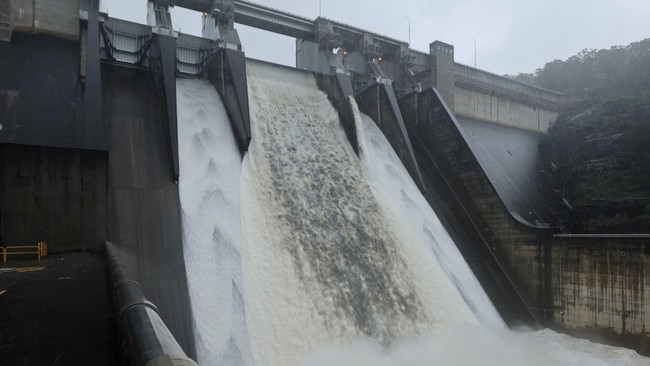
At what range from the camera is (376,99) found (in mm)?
17812

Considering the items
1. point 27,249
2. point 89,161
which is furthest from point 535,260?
point 27,249

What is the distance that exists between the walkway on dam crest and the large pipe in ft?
0.64

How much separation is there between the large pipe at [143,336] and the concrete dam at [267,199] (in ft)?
13.1

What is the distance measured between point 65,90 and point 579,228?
59.9ft

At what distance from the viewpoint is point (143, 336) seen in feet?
10.1

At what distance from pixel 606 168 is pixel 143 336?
2220cm

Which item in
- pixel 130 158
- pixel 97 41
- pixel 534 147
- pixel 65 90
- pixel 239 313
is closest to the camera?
pixel 239 313

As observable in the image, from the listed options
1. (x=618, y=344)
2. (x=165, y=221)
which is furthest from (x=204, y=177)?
(x=618, y=344)

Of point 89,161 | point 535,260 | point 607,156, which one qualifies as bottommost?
point 535,260

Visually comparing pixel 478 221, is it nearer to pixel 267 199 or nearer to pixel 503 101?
pixel 267 199

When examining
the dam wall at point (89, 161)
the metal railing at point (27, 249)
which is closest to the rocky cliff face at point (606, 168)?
the dam wall at point (89, 161)

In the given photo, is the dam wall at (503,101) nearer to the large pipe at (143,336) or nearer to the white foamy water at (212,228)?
the white foamy water at (212,228)

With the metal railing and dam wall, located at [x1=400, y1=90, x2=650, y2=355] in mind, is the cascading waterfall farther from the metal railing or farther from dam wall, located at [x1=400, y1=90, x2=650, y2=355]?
the metal railing

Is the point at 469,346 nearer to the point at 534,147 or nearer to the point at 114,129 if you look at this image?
the point at 114,129
